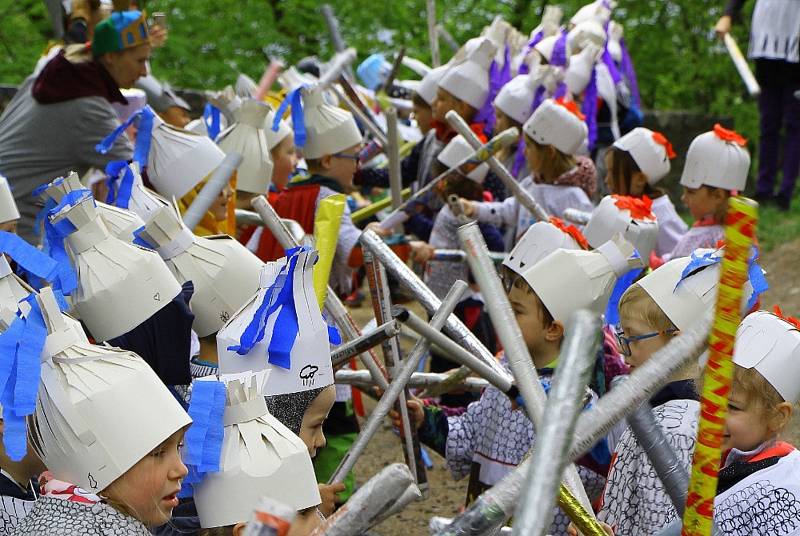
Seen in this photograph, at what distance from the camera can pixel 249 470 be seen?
100 inches

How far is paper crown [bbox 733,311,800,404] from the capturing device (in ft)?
9.20

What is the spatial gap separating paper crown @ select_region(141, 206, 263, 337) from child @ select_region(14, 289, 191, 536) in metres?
1.09

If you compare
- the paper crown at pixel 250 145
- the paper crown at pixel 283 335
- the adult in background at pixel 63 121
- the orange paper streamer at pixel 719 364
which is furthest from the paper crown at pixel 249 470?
the adult in background at pixel 63 121

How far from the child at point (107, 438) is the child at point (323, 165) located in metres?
2.72

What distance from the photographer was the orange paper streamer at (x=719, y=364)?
5.28ft

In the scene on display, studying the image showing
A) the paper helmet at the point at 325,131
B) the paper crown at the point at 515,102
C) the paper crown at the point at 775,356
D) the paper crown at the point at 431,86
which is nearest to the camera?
the paper crown at the point at 775,356

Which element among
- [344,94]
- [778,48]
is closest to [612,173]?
[344,94]

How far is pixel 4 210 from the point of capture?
399 centimetres

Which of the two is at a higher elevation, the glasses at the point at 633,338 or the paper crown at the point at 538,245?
the glasses at the point at 633,338

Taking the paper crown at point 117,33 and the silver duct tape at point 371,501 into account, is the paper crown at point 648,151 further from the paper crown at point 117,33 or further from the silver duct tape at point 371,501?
the silver duct tape at point 371,501

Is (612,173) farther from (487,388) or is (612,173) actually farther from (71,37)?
(71,37)

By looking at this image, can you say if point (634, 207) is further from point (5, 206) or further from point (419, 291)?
point (5, 206)

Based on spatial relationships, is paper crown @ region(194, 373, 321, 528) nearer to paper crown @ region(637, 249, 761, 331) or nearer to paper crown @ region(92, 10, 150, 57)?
paper crown @ region(637, 249, 761, 331)

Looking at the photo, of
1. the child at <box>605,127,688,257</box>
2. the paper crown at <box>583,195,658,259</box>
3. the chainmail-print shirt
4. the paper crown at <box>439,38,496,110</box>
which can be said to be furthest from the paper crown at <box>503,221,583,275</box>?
the paper crown at <box>439,38,496,110</box>
